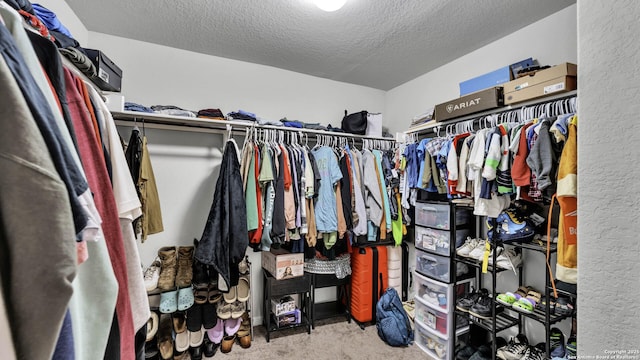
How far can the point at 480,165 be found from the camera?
66.5 inches

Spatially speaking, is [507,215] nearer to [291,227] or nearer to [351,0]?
[291,227]

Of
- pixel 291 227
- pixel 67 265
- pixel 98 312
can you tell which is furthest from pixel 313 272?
pixel 67 265

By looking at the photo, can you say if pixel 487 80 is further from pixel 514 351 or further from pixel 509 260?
pixel 514 351

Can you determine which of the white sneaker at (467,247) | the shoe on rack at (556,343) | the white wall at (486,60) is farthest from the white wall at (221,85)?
the shoe on rack at (556,343)

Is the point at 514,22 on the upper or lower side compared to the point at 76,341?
upper

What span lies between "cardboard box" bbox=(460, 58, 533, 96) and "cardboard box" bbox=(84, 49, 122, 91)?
8.13ft

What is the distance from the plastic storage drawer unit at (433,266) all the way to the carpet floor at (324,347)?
628mm

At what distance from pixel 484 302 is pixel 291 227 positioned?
147 cm

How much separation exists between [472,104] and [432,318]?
5.47 ft

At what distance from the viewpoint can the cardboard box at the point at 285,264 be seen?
2.29 meters

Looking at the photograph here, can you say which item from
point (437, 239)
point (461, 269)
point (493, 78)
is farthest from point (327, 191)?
point (493, 78)

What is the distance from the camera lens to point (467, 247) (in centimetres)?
198

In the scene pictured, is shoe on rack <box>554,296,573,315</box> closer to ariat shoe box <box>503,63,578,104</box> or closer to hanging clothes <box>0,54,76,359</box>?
A: ariat shoe box <box>503,63,578,104</box>

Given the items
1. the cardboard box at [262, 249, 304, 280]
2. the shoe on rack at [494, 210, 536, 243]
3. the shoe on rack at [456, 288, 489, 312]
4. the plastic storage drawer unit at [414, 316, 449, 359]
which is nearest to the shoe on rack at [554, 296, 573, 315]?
the shoe on rack at [494, 210, 536, 243]
